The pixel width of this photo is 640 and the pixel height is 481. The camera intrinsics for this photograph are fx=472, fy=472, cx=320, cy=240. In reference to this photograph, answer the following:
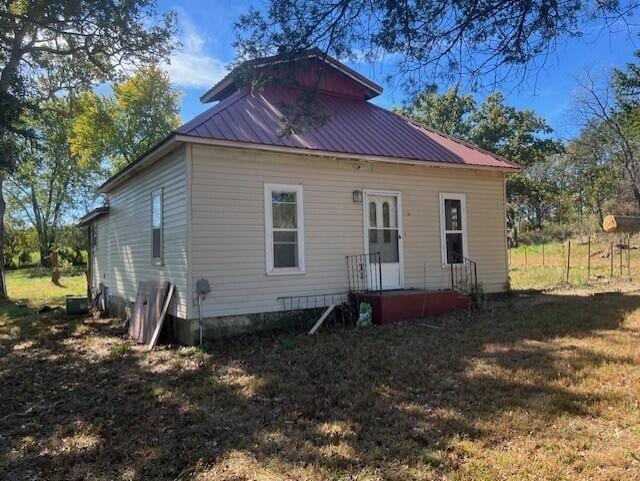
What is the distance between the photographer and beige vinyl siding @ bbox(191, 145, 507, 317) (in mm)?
7598

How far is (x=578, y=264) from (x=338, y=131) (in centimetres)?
1444

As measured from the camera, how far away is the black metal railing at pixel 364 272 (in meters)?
8.94

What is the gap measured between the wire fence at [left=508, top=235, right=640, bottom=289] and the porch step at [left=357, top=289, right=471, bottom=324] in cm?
427

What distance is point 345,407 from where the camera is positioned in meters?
4.39

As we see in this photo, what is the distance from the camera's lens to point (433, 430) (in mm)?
3773

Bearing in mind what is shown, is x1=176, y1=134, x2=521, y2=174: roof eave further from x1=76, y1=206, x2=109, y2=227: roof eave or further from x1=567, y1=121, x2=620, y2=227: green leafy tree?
x1=567, y1=121, x2=620, y2=227: green leafy tree

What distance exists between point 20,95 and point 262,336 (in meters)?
7.32

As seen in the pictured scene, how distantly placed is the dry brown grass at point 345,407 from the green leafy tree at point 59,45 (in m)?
5.48

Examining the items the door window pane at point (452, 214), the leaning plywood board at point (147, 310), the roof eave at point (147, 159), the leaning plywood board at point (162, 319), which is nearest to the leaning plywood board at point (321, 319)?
the leaning plywood board at point (162, 319)

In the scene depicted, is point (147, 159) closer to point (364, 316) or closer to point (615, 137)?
point (364, 316)

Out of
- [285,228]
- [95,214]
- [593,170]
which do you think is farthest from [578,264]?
[593,170]

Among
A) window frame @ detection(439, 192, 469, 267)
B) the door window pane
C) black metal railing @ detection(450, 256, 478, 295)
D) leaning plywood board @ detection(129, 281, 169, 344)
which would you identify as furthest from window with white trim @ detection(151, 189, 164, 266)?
black metal railing @ detection(450, 256, 478, 295)

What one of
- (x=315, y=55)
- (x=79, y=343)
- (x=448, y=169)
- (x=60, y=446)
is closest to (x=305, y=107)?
(x=315, y=55)

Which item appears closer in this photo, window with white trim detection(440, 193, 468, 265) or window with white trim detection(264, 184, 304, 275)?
window with white trim detection(264, 184, 304, 275)
